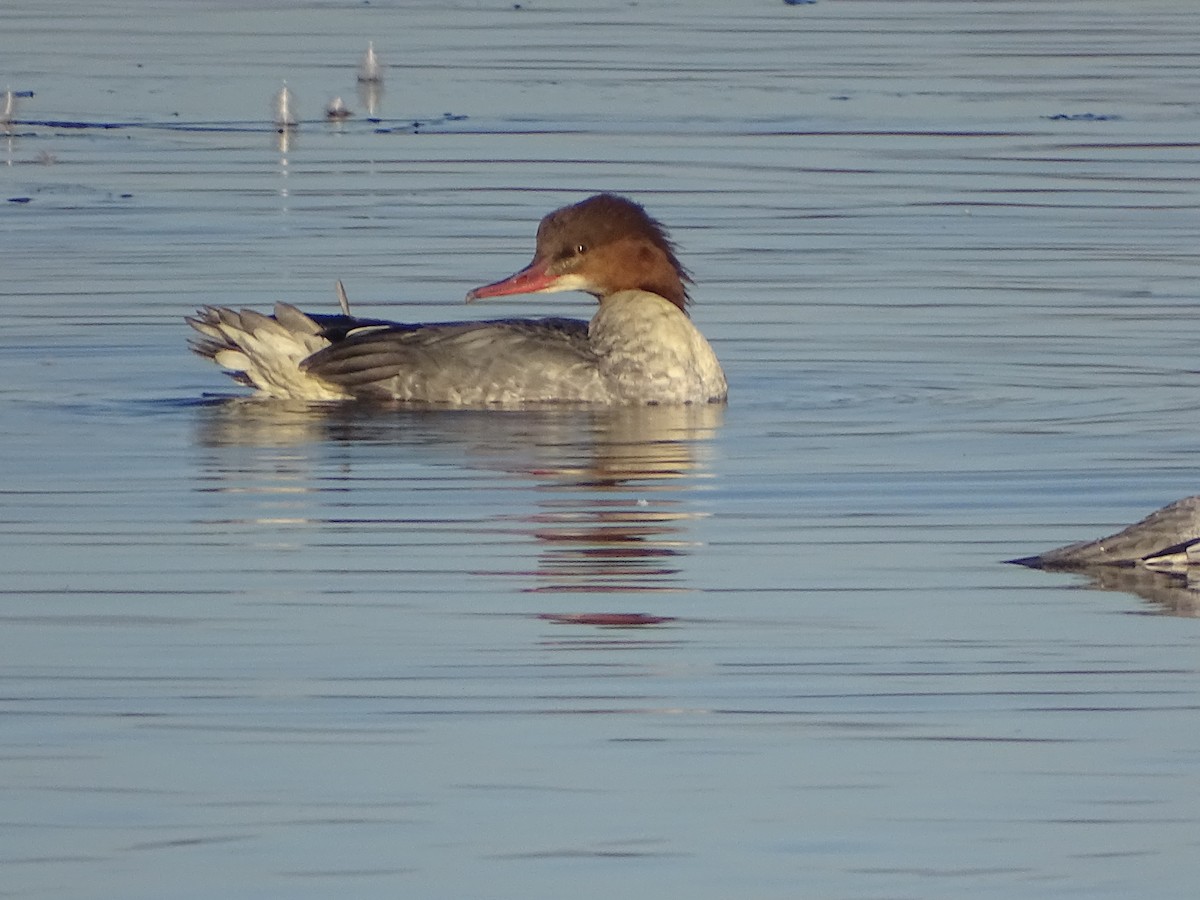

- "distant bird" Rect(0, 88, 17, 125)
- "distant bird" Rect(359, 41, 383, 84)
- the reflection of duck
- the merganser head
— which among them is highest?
"distant bird" Rect(359, 41, 383, 84)

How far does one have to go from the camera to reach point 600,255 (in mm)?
12430

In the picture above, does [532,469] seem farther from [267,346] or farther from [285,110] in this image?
[285,110]

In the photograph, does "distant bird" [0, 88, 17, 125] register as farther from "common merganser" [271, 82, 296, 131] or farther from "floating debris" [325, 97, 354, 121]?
"floating debris" [325, 97, 354, 121]

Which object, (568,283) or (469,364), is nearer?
(469,364)

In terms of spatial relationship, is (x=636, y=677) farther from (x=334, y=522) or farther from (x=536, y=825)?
(x=334, y=522)

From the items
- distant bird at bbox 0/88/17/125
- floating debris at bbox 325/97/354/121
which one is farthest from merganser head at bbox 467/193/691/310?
floating debris at bbox 325/97/354/121

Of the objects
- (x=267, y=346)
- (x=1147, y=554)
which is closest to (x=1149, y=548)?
A: (x=1147, y=554)

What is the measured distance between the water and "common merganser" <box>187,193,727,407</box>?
0.21m

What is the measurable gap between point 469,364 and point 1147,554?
4265 mm

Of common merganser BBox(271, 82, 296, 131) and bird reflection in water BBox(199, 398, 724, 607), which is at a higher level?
common merganser BBox(271, 82, 296, 131)

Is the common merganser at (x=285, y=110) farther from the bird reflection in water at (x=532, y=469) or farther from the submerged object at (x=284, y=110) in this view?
the bird reflection in water at (x=532, y=469)

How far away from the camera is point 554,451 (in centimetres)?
1086

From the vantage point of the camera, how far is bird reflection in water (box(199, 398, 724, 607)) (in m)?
8.66

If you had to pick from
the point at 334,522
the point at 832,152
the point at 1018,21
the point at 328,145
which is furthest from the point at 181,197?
the point at 1018,21
